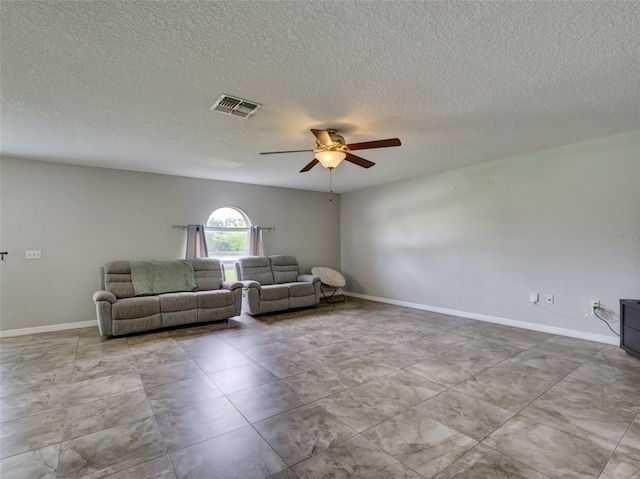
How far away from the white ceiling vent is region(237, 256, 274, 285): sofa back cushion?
335cm

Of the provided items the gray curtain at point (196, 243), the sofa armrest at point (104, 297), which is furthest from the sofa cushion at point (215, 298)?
the sofa armrest at point (104, 297)

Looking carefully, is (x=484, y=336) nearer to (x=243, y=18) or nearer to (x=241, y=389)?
(x=241, y=389)

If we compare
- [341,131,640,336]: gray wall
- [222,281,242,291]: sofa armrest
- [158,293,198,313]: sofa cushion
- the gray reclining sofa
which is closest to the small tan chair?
[341,131,640,336]: gray wall

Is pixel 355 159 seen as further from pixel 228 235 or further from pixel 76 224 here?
pixel 76 224

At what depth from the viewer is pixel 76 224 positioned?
4.70 m

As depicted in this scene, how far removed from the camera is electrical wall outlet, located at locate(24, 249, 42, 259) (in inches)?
172

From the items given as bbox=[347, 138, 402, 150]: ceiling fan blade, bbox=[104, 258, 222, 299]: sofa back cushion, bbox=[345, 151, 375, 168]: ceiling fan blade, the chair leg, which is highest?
bbox=[347, 138, 402, 150]: ceiling fan blade

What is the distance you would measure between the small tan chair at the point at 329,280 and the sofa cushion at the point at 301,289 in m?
0.51

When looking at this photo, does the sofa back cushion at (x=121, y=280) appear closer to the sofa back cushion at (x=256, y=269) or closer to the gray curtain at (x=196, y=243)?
the gray curtain at (x=196, y=243)

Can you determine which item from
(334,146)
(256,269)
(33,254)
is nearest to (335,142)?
(334,146)

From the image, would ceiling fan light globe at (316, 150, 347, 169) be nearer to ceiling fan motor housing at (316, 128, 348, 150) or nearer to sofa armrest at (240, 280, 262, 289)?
ceiling fan motor housing at (316, 128, 348, 150)

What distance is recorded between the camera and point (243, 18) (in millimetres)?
1721

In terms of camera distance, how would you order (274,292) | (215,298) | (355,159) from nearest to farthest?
1. (355,159)
2. (215,298)
3. (274,292)

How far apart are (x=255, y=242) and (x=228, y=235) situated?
543mm
